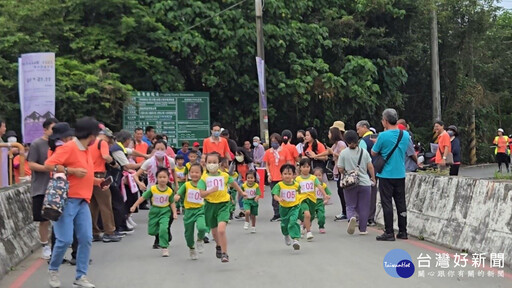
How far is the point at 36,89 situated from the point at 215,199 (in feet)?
22.1

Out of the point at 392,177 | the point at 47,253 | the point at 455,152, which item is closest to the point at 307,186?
the point at 392,177

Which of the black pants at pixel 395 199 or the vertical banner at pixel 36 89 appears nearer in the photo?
the black pants at pixel 395 199

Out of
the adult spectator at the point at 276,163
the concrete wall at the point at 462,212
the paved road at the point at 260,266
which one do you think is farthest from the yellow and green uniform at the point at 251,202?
the concrete wall at the point at 462,212

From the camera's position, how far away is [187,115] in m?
24.7

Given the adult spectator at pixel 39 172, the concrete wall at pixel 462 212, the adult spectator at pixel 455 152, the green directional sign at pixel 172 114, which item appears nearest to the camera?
the concrete wall at pixel 462 212

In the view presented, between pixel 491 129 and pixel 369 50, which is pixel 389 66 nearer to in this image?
Answer: pixel 369 50

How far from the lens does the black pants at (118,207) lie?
11.7 meters

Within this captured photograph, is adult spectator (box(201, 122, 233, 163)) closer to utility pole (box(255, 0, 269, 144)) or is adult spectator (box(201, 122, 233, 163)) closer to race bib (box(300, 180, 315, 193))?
race bib (box(300, 180, 315, 193))

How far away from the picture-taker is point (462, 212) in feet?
30.7

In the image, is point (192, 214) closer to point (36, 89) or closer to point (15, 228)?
point (15, 228)

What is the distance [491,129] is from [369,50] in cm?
1009

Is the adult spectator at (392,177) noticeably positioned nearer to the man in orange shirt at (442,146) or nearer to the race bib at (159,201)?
the race bib at (159,201)

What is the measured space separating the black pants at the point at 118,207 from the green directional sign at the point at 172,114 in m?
11.7

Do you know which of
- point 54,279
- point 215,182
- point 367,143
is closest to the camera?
point 54,279
